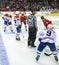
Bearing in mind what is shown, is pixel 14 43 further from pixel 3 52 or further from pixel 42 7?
pixel 42 7

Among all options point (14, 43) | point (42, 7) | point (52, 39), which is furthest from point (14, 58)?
point (42, 7)

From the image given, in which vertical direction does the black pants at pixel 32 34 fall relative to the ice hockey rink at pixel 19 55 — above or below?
above

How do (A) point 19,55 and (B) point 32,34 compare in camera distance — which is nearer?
(A) point 19,55

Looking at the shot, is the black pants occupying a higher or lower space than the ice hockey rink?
higher

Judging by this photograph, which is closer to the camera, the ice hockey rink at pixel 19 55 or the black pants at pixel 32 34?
the ice hockey rink at pixel 19 55

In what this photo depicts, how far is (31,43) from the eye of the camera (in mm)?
8703

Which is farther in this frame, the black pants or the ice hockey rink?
the black pants

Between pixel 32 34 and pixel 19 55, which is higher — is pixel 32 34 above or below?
above

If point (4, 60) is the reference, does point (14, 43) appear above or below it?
below

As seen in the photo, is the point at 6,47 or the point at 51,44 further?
the point at 6,47

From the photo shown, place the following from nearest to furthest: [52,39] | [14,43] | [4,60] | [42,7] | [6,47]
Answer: [52,39]
[4,60]
[6,47]
[14,43]
[42,7]

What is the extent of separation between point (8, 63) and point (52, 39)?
4.25 ft

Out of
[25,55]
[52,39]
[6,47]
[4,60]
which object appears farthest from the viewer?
[6,47]

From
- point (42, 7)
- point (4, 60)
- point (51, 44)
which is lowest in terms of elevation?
point (42, 7)
